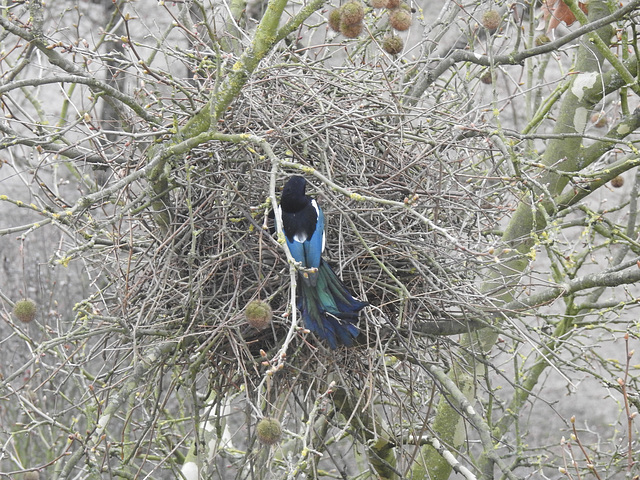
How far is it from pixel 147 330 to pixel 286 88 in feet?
3.33

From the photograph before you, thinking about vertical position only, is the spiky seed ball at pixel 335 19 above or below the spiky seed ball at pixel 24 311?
above

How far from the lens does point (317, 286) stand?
245 centimetres

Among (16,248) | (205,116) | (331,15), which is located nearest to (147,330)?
(205,116)

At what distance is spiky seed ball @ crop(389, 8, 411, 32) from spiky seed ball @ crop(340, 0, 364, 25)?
0.40 metres

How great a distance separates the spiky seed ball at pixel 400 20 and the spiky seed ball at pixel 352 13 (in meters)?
0.40

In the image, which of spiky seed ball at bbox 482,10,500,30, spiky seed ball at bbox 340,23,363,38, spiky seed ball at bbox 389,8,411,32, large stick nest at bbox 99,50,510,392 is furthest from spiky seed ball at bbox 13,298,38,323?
spiky seed ball at bbox 482,10,500,30

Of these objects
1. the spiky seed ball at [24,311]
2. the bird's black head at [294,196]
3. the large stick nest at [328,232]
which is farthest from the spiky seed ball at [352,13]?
the spiky seed ball at [24,311]

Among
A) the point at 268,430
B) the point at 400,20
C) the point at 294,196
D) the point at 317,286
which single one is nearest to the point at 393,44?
the point at 400,20

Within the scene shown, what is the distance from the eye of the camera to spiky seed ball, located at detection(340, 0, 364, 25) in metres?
2.51

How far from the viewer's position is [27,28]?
2410mm

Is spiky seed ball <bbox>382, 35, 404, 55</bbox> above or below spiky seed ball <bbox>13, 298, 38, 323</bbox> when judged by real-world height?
above

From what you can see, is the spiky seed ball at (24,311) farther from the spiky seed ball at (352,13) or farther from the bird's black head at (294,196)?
the spiky seed ball at (352,13)

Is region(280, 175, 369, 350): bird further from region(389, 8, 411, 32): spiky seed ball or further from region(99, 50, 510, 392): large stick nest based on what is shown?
region(389, 8, 411, 32): spiky seed ball

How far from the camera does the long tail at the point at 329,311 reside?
2.43 meters
